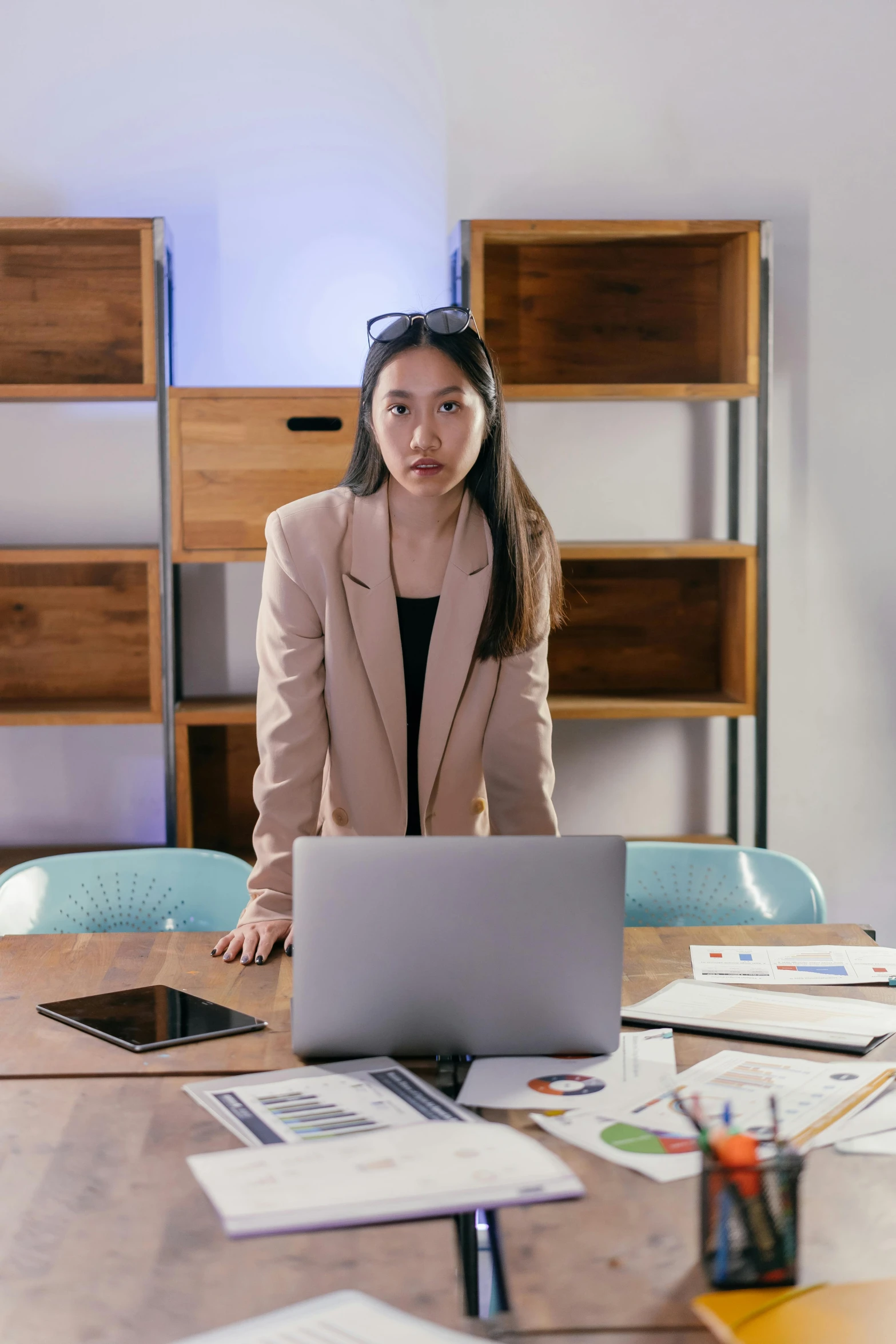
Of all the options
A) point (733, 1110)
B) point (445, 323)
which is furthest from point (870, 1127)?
point (445, 323)

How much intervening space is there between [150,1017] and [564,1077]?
0.51m

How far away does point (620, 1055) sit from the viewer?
1.28 meters

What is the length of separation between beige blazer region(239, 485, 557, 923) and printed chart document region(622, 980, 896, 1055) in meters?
0.49

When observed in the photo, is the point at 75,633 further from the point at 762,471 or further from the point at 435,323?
the point at 762,471

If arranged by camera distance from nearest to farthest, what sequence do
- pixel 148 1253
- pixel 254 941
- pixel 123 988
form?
1. pixel 148 1253
2. pixel 123 988
3. pixel 254 941

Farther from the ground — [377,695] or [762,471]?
[762,471]

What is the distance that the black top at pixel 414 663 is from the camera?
1959 mm

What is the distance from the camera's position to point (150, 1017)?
1424 mm

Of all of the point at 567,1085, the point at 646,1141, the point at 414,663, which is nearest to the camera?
the point at 646,1141

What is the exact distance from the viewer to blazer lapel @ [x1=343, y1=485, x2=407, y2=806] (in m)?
1.91

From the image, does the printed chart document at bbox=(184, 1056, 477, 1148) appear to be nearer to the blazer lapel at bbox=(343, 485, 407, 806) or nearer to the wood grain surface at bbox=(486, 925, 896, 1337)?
the wood grain surface at bbox=(486, 925, 896, 1337)

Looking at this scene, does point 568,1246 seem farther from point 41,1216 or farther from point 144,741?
point 144,741

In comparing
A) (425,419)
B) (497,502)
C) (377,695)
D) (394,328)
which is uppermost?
(394,328)

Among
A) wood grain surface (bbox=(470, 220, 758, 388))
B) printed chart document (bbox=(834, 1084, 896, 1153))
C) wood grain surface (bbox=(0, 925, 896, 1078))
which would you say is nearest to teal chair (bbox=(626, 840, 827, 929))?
wood grain surface (bbox=(0, 925, 896, 1078))
